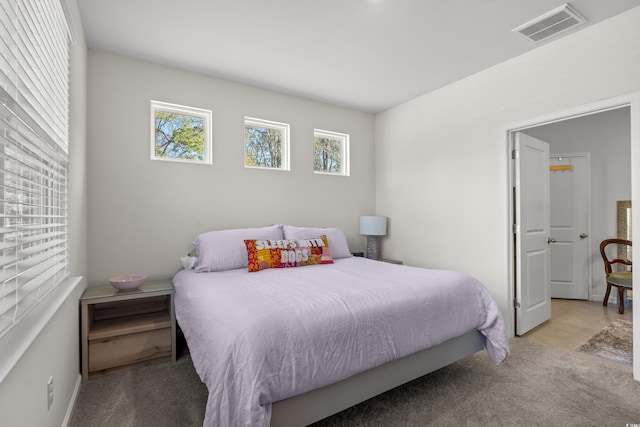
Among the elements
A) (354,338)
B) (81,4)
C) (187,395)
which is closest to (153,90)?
(81,4)

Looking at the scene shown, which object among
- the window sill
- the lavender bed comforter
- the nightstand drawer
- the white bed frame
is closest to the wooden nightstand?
the nightstand drawer

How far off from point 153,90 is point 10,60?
7.37ft

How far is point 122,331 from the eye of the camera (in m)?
2.38

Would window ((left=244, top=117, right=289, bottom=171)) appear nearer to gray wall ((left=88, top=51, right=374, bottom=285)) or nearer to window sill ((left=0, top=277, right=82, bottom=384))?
gray wall ((left=88, top=51, right=374, bottom=285))

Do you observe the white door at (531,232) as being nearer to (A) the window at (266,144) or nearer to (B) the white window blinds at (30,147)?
(A) the window at (266,144)

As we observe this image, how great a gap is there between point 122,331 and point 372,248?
291cm

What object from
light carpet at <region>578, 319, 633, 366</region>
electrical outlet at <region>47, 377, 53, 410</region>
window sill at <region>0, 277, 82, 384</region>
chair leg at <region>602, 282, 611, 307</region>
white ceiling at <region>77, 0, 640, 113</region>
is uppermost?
white ceiling at <region>77, 0, 640, 113</region>

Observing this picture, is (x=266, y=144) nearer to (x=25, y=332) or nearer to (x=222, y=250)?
(x=222, y=250)

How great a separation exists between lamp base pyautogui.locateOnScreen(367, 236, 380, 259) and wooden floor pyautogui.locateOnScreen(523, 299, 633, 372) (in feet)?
5.99

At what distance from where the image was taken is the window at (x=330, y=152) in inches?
166

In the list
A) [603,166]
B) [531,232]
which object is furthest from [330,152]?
[603,166]

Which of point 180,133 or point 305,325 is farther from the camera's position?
point 180,133

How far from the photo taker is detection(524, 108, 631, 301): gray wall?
4.17 m

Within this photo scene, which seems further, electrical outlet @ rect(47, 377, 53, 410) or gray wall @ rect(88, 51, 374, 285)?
gray wall @ rect(88, 51, 374, 285)
